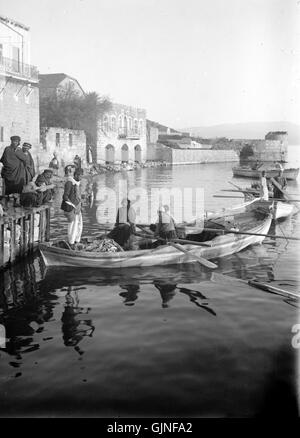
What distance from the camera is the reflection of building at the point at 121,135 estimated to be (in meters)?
63.9

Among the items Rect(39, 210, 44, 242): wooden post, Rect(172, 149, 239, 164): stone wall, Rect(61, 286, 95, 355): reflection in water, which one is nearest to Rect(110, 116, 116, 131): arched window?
Rect(172, 149, 239, 164): stone wall

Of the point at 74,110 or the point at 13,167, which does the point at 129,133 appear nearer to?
the point at 74,110

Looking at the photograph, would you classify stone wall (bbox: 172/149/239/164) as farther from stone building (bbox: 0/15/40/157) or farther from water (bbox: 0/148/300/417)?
water (bbox: 0/148/300/417)

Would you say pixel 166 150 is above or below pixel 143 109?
below

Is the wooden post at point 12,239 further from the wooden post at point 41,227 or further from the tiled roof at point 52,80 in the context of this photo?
the tiled roof at point 52,80

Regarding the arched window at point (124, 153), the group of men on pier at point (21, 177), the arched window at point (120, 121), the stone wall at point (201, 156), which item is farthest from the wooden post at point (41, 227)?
the stone wall at point (201, 156)

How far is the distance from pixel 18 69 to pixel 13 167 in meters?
26.8

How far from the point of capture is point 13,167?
14.1 metres

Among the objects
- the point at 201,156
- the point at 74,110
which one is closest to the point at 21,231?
the point at 74,110

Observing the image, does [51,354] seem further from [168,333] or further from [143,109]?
[143,109]

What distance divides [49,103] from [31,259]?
4490 centimetres

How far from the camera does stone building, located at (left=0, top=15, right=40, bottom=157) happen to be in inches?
1414

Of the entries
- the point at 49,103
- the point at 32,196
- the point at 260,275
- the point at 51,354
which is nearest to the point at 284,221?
the point at 260,275
